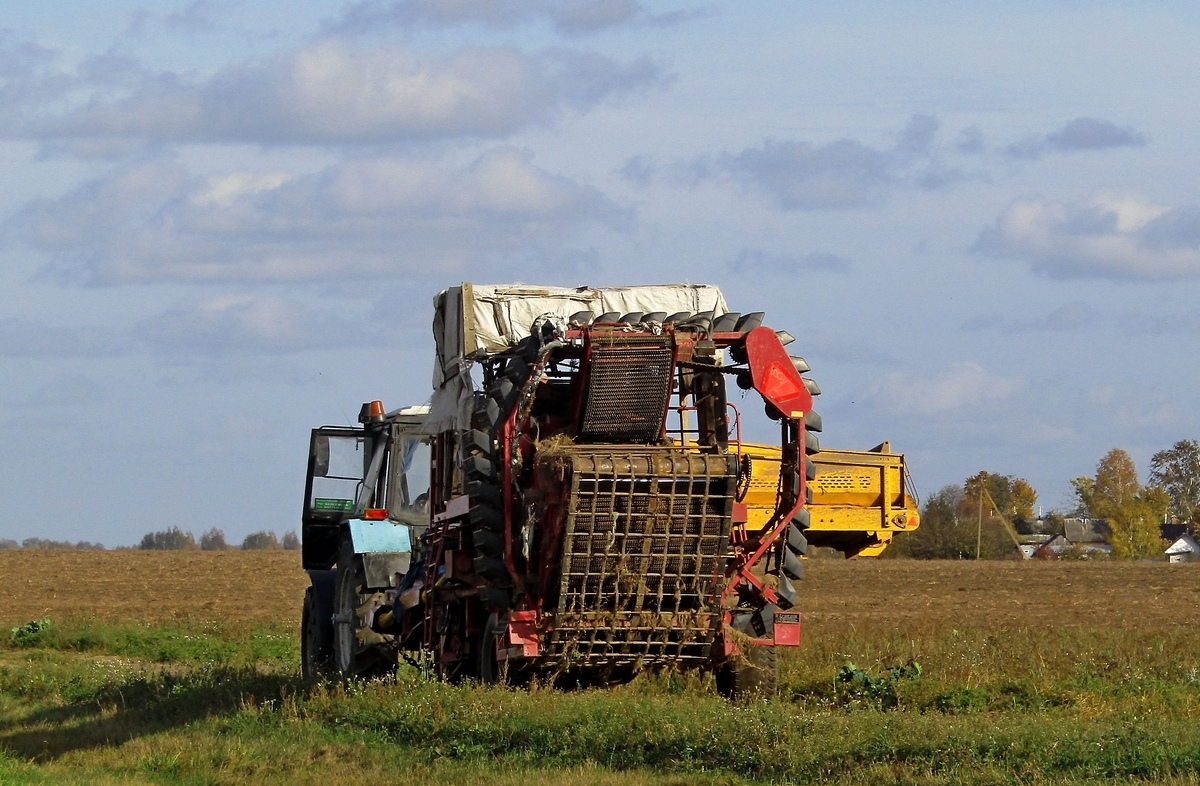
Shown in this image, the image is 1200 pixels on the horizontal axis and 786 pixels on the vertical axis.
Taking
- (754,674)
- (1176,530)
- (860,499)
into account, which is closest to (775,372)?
(754,674)

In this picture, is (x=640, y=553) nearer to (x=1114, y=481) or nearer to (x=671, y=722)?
(x=671, y=722)

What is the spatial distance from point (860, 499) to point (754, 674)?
5.83 metres

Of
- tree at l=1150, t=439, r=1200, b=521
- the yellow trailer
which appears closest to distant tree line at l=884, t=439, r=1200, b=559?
tree at l=1150, t=439, r=1200, b=521

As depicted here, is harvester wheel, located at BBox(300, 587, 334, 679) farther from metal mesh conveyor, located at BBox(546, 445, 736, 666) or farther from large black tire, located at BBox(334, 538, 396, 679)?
metal mesh conveyor, located at BBox(546, 445, 736, 666)

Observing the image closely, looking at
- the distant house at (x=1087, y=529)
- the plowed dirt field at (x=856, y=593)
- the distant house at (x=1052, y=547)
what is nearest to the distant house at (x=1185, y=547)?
the distant house at (x=1087, y=529)

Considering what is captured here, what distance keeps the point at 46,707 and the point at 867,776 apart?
388 inches

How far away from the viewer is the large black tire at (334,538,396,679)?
1570 cm

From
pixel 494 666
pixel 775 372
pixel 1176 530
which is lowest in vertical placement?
pixel 494 666

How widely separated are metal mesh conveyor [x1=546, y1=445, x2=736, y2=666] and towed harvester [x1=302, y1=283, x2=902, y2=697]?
1cm

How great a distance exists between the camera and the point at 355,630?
1595 centimetres

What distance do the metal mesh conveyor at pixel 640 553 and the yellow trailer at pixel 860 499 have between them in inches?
235

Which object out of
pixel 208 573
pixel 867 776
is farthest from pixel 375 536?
pixel 208 573

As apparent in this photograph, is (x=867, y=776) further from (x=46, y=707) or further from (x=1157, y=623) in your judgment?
(x=1157, y=623)

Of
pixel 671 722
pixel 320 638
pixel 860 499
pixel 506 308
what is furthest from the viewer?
pixel 860 499
